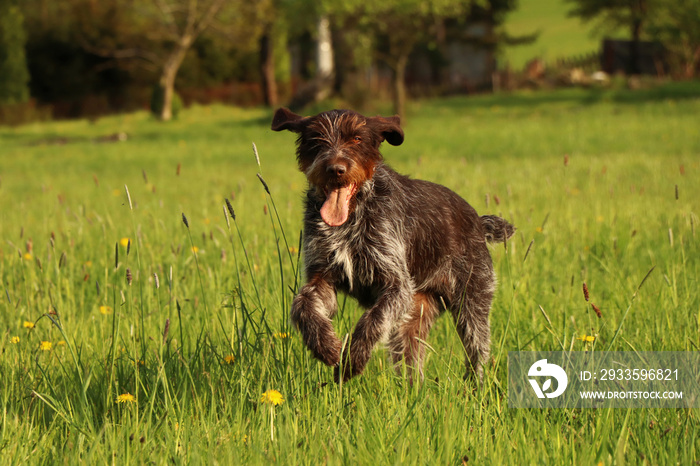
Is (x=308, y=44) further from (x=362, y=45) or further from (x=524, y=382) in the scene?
(x=524, y=382)

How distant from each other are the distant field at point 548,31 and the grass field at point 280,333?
63513mm

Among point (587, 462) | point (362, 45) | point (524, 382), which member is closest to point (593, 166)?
point (524, 382)

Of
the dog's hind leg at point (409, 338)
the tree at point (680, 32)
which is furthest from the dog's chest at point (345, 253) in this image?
the tree at point (680, 32)

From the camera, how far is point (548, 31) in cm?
8106

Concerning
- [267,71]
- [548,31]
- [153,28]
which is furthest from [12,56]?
[548,31]

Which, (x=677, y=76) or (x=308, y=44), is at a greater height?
(x=308, y=44)

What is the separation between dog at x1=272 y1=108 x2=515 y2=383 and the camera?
344 centimetres

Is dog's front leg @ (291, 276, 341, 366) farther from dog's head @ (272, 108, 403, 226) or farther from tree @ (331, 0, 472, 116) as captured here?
tree @ (331, 0, 472, 116)

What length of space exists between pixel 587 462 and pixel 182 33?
133 ft

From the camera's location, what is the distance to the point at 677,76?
127 ft
